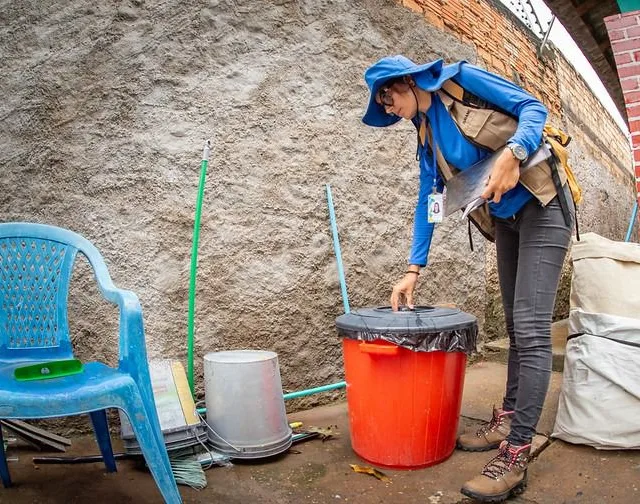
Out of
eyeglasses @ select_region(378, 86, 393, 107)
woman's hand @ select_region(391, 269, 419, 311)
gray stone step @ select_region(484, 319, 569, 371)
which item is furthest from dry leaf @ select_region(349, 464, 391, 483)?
gray stone step @ select_region(484, 319, 569, 371)

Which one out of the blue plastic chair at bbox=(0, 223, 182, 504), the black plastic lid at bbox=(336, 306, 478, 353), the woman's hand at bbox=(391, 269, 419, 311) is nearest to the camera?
the blue plastic chair at bbox=(0, 223, 182, 504)

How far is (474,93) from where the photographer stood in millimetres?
1788

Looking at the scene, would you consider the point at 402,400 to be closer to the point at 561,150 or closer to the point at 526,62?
the point at 561,150

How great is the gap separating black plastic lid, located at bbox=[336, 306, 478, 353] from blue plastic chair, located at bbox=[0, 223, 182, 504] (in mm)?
767

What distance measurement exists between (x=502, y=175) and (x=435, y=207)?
0.43m

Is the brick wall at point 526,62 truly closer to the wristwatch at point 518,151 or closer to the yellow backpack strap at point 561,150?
the yellow backpack strap at point 561,150

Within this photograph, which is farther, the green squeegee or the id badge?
the id badge

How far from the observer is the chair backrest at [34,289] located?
1.86 meters

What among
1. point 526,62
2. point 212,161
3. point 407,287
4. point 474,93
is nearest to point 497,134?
point 474,93

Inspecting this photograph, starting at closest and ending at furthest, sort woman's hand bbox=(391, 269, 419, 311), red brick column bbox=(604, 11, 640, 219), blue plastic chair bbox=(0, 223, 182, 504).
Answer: blue plastic chair bbox=(0, 223, 182, 504) → woman's hand bbox=(391, 269, 419, 311) → red brick column bbox=(604, 11, 640, 219)

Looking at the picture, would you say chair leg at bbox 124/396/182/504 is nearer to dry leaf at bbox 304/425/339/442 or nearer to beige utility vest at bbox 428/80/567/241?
dry leaf at bbox 304/425/339/442

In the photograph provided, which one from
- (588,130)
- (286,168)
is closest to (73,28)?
(286,168)

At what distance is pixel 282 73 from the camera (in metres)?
2.88

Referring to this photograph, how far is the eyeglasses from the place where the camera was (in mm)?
1948
